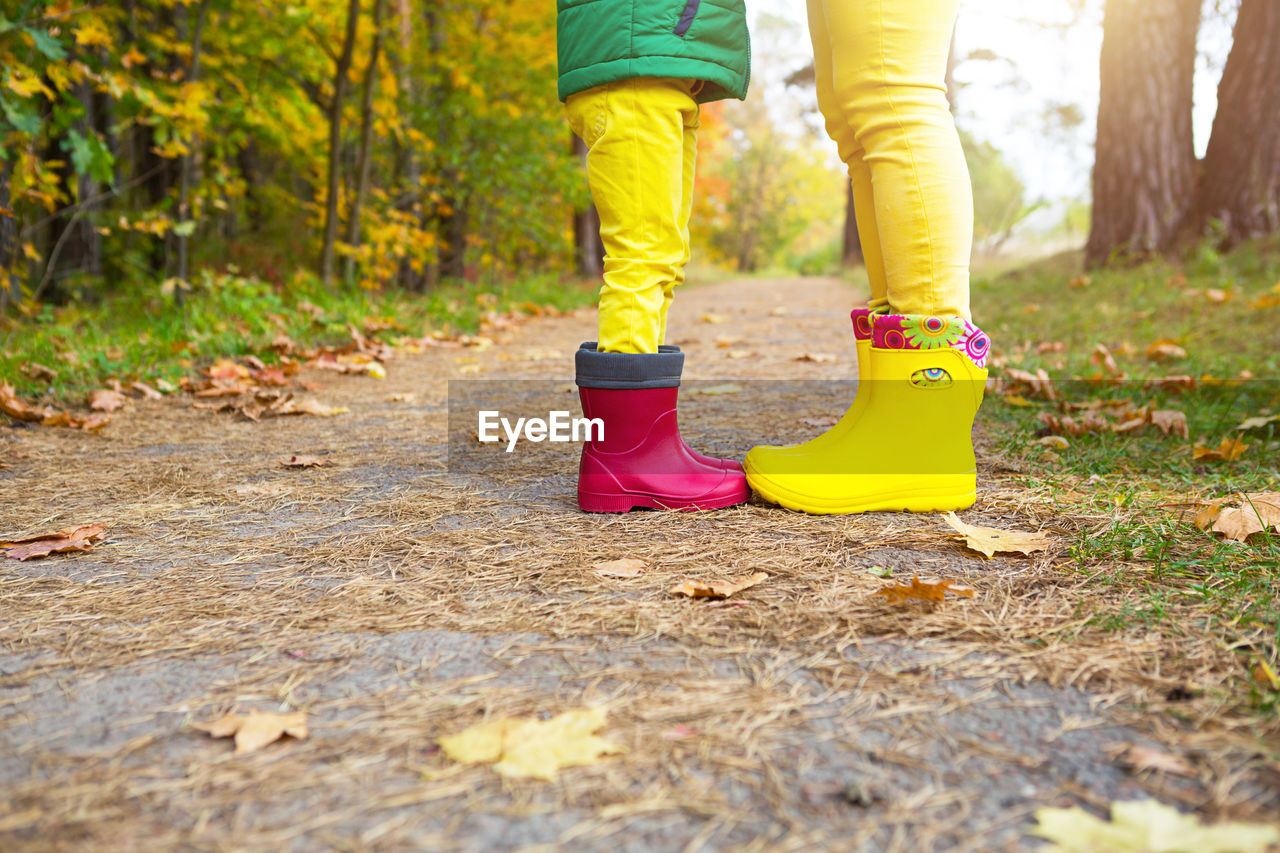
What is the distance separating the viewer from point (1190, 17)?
5312mm

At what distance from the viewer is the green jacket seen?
1469 millimetres

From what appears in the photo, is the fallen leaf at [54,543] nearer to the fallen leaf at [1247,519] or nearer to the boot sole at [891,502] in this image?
the boot sole at [891,502]

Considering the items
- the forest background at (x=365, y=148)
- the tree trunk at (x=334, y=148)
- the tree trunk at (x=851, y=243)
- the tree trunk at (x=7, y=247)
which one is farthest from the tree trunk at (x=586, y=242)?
the tree trunk at (x=7, y=247)

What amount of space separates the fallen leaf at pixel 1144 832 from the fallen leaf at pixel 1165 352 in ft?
10.2

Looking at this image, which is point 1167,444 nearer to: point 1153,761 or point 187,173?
point 1153,761

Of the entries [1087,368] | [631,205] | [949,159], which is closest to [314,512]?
[631,205]

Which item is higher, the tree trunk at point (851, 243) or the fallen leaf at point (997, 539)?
the tree trunk at point (851, 243)

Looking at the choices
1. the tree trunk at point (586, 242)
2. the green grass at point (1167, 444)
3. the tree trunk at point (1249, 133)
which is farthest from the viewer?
the tree trunk at point (586, 242)

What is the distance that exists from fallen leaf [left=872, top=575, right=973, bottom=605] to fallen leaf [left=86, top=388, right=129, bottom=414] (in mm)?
2588

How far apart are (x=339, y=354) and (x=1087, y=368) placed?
3.17m

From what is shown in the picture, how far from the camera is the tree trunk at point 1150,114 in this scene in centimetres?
533

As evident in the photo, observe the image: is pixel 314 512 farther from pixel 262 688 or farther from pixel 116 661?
pixel 262 688

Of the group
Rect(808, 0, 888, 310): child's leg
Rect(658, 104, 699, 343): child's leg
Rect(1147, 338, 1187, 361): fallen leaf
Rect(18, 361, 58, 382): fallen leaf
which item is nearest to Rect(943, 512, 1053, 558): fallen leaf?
Rect(808, 0, 888, 310): child's leg

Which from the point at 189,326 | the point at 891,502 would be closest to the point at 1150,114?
the point at 891,502
